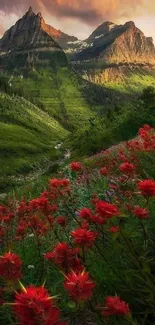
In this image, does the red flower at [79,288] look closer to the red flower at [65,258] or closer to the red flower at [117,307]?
the red flower at [117,307]

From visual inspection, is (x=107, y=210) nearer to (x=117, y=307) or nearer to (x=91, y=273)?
(x=117, y=307)

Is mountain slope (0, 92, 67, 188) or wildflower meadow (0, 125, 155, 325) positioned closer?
wildflower meadow (0, 125, 155, 325)

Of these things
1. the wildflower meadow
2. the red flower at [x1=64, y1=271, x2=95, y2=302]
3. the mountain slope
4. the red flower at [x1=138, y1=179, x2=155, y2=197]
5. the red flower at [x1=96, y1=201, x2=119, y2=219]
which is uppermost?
the red flower at [x1=138, y1=179, x2=155, y2=197]

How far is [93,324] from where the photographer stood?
4.78m

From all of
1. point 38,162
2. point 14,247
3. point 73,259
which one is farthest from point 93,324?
point 38,162

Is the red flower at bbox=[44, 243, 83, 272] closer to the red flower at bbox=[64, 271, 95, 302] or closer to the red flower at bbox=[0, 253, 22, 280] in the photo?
the red flower at bbox=[0, 253, 22, 280]

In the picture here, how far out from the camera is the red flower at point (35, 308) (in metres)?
2.26

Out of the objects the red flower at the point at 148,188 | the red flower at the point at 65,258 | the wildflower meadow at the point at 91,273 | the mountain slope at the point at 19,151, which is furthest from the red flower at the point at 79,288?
the mountain slope at the point at 19,151

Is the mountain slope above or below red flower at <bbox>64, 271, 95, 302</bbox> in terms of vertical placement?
below

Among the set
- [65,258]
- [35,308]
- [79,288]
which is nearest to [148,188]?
[65,258]

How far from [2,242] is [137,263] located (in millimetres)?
4911

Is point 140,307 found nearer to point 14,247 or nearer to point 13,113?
point 14,247

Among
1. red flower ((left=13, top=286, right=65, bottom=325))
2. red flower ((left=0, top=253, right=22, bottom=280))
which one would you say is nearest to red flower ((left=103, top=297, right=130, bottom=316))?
red flower ((left=13, top=286, right=65, bottom=325))

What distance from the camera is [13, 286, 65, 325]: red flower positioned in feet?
7.43
